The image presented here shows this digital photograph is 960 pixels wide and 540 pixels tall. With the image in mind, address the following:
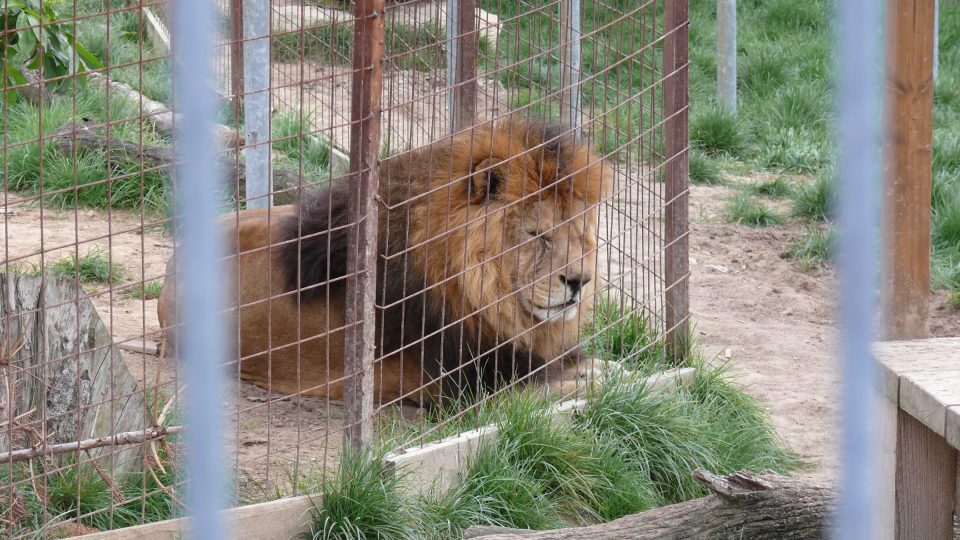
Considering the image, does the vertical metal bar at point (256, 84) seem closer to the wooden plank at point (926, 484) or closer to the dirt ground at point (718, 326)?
the dirt ground at point (718, 326)

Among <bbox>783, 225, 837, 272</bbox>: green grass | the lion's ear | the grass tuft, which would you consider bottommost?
<bbox>783, 225, 837, 272</bbox>: green grass

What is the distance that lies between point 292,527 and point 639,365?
1912 mm

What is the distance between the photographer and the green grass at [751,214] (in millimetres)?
7844

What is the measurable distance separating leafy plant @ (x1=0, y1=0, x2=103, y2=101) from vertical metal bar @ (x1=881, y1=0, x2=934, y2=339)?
207cm

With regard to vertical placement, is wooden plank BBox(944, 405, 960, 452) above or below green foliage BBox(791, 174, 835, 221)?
above

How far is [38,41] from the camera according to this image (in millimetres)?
3137

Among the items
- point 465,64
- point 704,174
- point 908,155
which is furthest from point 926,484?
point 704,174

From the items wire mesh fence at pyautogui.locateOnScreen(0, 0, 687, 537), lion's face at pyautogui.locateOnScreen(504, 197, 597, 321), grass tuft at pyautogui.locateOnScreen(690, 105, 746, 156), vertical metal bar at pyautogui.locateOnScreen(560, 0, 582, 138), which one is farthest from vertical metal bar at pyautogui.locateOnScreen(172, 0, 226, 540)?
grass tuft at pyautogui.locateOnScreen(690, 105, 746, 156)

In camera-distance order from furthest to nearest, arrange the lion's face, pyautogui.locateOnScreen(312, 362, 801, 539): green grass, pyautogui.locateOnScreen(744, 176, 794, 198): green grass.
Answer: pyautogui.locateOnScreen(744, 176, 794, 198): green grass
the lion's face
pyautogui.locateOnScreen(312, 362, 801, 539): green grass

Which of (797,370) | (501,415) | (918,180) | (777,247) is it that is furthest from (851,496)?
(777,247)

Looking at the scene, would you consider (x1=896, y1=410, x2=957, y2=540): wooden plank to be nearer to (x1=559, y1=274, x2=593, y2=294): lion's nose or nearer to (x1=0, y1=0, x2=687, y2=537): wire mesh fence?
(x1=0, y1=0, x2=687, y2=537): wire mesh fence

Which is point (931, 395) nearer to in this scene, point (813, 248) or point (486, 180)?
point (486, 180)

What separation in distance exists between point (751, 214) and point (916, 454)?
5077 mm

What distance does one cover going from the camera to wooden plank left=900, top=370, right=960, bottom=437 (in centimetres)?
265
